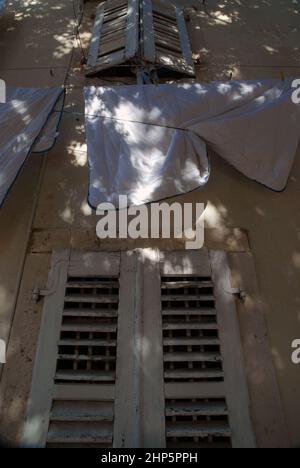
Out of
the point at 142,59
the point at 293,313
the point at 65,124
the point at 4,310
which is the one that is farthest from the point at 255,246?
the point at 142,59

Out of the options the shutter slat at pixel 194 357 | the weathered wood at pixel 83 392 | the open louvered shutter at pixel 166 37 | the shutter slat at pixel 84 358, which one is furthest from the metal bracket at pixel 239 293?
the open louvered shutter at pixel 166 37

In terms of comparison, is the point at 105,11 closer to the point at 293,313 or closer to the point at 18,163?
the point at 18,163

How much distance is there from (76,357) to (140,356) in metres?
0.46

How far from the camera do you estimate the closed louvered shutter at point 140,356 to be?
7.50 ft

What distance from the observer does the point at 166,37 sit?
4859 millimetres

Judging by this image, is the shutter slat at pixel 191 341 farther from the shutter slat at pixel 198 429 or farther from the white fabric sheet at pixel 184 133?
the white fabric sheet at pixel 184 133

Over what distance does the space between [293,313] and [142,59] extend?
11.7 feet

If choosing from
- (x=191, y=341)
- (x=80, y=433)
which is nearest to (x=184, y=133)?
(x=191, y=341)

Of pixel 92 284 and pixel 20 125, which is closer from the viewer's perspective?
pixel 92 284

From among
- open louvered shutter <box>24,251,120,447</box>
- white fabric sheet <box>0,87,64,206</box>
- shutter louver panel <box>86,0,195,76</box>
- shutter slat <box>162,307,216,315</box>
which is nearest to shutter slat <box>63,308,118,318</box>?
open louvered shutter <box>24,251,120,447</box>

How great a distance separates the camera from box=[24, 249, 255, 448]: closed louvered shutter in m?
2.29

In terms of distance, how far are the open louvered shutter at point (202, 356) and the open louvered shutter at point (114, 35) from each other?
2.99 m

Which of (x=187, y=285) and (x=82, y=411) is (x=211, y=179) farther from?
(x=82, y=411)

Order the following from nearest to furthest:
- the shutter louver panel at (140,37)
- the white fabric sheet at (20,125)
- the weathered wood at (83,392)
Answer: the weathered wood at (83,392) → the white fabric sheet at (20,125) → the shutter louver panel at (140,37)
